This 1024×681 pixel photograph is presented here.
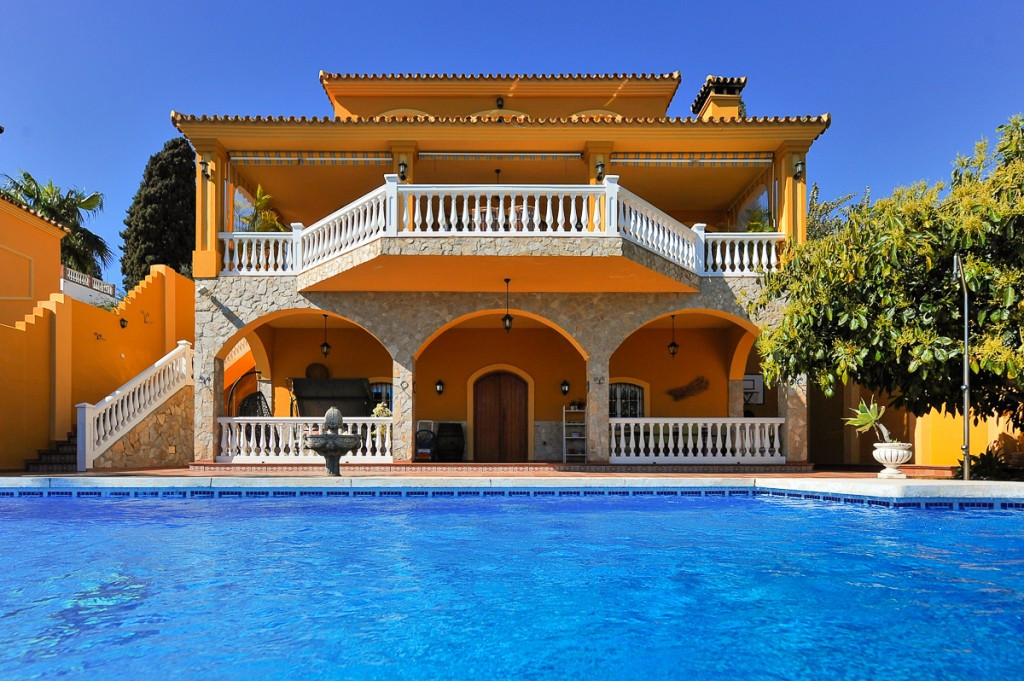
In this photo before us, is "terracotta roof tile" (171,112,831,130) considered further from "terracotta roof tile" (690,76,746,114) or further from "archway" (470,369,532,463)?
"archway" (470,369,532,463)

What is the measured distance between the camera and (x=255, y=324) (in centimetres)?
1416

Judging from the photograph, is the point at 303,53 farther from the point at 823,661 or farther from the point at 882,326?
the point at 823,661

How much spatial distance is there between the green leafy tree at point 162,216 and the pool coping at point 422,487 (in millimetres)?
23797

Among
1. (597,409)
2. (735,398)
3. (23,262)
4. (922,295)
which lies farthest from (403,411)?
(23,262)

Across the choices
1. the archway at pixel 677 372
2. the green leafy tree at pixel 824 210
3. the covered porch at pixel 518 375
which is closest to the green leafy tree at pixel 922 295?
the covered porch at pixel 518 375

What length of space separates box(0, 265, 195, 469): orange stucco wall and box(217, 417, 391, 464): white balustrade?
11.7 feet

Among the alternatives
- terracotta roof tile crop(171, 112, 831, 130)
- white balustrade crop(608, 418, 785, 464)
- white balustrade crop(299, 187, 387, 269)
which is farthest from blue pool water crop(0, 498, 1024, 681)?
terracotta roof tile crop(171, 112, 831, 130)

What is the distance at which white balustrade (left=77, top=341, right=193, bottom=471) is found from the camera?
1296 centimetres

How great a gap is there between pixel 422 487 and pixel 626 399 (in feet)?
27.4

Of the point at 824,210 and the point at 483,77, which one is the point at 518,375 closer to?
the point at 483,77

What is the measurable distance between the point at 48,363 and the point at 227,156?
17.7 ft

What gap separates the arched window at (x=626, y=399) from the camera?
17844 millimetres

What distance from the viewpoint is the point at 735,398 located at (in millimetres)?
17125

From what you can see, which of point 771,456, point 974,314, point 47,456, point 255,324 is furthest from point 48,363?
point 974,314
